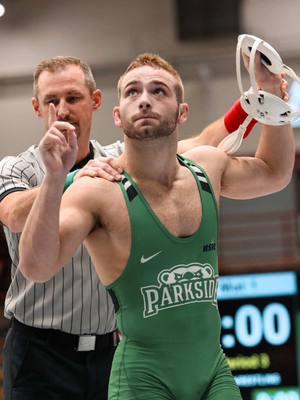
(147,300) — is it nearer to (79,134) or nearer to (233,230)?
(79,134)

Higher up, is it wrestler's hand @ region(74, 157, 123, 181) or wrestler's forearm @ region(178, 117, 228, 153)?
wrestler's forearm @ region(178, 117, 228, 153)

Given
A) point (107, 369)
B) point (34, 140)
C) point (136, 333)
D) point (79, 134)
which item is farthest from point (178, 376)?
point (34, 140)

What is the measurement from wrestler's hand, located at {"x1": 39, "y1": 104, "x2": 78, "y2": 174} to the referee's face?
3.21ft

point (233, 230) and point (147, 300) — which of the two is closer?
point (147, 300)

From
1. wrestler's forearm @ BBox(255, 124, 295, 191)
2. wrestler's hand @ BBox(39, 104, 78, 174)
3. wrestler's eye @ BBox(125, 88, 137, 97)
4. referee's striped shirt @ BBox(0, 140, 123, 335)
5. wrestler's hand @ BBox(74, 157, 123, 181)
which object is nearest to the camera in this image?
wrestler's hand @ BBox(39, 104, 78, 174)

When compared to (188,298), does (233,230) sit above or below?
above

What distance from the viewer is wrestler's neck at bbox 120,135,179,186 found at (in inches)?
127

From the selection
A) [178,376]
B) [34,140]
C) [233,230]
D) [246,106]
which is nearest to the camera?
[178,376]

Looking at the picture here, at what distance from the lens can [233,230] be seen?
1246 centimetres

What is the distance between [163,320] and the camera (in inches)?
122

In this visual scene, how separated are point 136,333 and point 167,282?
19cm

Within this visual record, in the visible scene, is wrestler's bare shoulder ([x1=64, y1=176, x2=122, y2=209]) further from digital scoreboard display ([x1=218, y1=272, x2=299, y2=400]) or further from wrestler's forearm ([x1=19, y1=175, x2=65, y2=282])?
digital scoreboard display ([x1=218, y1=272, x2=299, y2=400])

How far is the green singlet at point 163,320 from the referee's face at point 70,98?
2.47 ft

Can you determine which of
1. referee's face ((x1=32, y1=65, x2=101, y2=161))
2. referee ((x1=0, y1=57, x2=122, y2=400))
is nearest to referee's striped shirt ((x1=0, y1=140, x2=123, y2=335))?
referee ((x1=0, y1=57, x2=122, y2=400))
